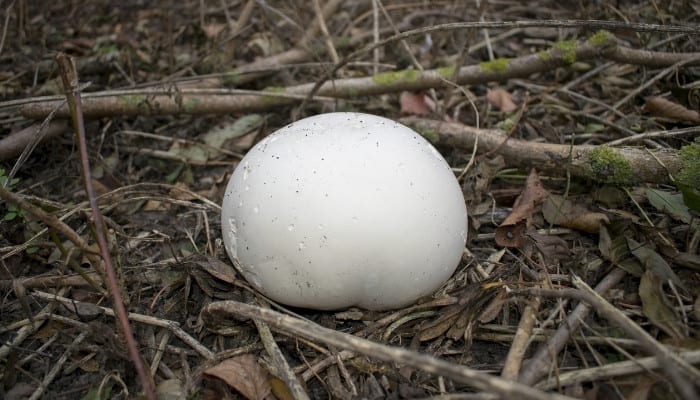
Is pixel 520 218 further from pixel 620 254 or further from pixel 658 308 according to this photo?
pixel 658 308

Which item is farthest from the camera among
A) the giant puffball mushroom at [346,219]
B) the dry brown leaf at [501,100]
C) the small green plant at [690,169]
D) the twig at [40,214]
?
the dry brown leaf at [501,100]

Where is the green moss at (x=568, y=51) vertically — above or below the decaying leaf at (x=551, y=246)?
above

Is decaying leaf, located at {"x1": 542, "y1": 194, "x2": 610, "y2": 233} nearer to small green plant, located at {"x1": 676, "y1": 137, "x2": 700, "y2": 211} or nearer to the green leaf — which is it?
the green leaf

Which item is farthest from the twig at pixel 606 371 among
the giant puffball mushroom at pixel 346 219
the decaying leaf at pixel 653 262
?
the giant puffball mushroom at pixel 346 219

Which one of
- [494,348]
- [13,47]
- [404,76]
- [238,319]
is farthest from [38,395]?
[13,47]

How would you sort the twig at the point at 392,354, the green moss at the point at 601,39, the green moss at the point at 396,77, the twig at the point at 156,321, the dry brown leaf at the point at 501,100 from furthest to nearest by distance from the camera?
1. the dry brown leaf at the point at 501,100
2. the green moss at the point at 396,77
3. the green moss at the point at 601,39
4. the twig at the point at 156,321
5. the twig at the point at 392,354

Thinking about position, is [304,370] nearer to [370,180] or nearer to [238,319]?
[238,319]

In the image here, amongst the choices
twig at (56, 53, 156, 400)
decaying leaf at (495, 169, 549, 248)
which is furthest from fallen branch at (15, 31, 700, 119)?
twig at (56, 53, 156, 400)

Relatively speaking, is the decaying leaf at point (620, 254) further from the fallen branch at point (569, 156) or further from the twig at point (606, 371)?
the twig at point (606, 371)
